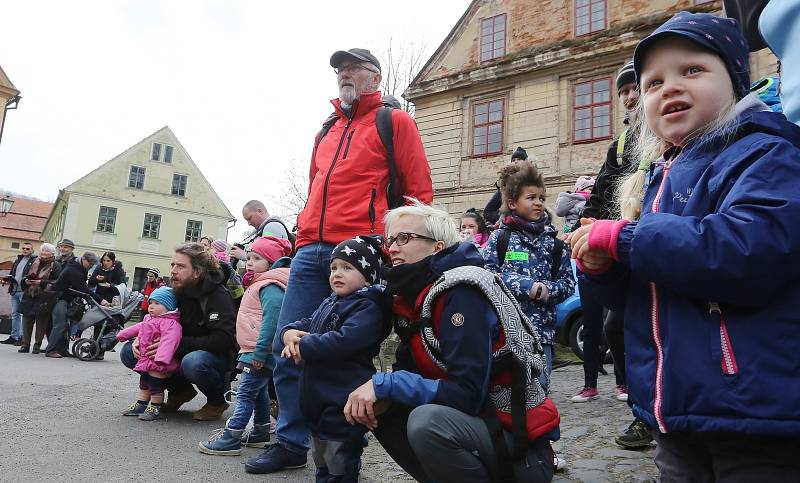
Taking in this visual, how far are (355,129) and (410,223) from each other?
3.81 feet

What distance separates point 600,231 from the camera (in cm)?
156

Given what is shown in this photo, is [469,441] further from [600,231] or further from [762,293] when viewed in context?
[762,293]

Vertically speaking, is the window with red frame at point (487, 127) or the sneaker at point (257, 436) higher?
the window with red frame at point (487, 127)

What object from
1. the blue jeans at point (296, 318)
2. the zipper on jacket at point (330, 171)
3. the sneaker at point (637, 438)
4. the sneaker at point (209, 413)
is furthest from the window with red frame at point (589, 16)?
the blue jeans at point (296, 318)

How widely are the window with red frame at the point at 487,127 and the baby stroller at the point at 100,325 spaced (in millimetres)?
11743

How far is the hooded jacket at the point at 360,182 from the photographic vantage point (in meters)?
3.54

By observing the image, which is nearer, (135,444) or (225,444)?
→ (225,444)

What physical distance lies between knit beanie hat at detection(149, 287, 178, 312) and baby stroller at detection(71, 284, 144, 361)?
5.35 m

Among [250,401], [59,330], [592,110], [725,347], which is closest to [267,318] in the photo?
[250,401]

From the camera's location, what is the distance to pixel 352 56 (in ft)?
12.3

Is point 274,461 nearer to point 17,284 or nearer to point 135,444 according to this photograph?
point 135,444

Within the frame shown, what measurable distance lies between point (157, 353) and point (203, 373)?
1.41 feet

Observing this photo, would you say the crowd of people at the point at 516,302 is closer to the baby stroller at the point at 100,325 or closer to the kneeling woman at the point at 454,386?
the kneeling woman at the point at 454,386

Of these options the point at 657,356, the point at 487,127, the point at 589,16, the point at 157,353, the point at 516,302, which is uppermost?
the point at 589,16
